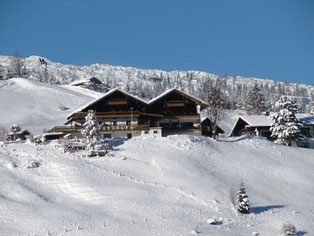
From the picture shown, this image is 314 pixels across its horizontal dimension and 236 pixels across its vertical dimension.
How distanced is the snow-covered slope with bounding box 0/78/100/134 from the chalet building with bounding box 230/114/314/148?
147ft

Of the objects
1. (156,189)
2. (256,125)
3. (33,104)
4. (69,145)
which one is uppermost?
(33,104)

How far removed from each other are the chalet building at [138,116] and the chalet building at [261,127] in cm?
1351

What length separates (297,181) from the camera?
3134 centimetres

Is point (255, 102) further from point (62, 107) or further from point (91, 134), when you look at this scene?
point (91, 134)

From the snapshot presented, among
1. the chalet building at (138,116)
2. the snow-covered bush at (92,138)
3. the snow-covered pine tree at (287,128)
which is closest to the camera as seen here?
the snow-covered bush at (92,138)

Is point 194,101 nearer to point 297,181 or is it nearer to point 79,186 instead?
point 297,181

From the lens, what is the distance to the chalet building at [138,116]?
43.1 meters

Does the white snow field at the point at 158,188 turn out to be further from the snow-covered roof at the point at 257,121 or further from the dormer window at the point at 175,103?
the snow-covered roof at the point at 257,121

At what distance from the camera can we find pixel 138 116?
44.6 meters

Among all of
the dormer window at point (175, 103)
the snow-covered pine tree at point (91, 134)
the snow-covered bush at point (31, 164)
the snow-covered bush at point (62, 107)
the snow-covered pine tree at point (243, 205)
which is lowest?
the snow-covered pine tree at point (243, 205)

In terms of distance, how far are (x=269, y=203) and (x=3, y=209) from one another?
2196 centimetres

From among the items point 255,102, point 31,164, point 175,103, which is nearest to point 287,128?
point 175,103

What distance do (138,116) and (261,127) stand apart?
26.2 meters

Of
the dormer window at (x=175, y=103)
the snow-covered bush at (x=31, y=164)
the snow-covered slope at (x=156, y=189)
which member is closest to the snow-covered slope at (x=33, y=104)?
the dormer window at (x=175, y=103)
